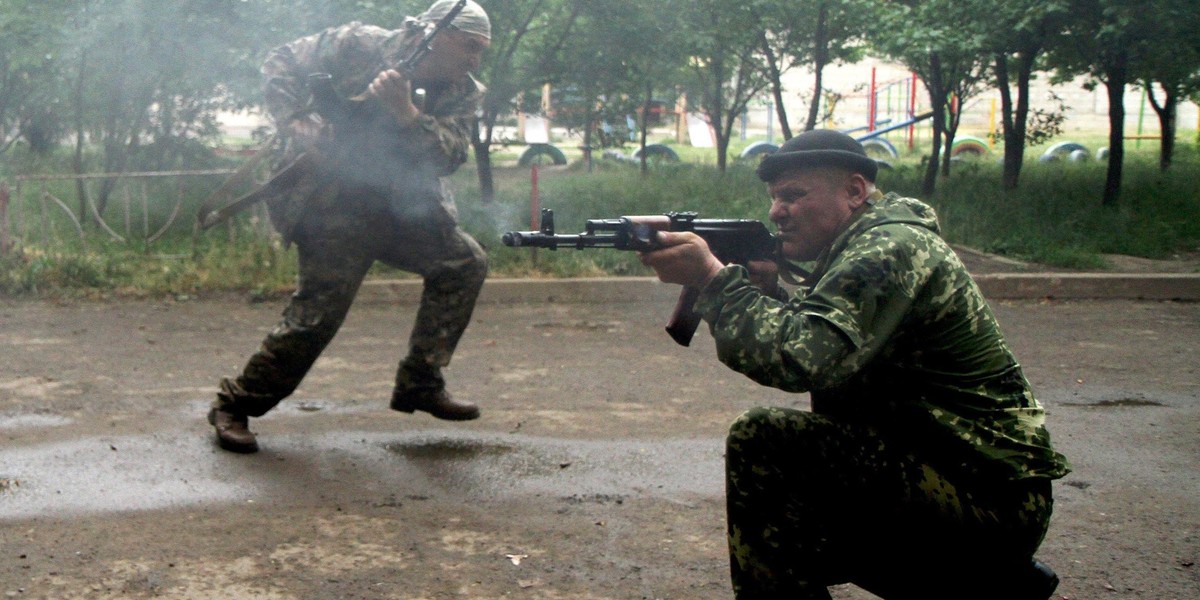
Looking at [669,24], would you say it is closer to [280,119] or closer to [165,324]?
[165,324]

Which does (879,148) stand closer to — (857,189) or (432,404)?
(432,404)

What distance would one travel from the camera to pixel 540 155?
17.2 m

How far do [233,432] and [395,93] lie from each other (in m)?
1.40

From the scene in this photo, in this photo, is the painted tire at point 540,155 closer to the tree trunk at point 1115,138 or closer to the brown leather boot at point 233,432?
the tree trunk at point 1115,138

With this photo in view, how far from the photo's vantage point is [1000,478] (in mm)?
2693

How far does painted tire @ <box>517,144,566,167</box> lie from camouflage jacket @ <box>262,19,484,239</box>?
1174 cm

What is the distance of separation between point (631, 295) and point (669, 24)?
360 centimetres

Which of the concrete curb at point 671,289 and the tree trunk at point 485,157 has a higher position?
the tree trunk at point 485,157

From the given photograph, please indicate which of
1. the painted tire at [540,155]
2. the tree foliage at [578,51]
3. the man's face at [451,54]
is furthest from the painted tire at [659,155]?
the man's face at [451,54]

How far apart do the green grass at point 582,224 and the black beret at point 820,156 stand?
19.5 feet

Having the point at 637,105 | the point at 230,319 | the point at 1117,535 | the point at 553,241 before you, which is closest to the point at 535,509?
the point at 553,241

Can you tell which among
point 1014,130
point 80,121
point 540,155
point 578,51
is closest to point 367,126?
point 578,51

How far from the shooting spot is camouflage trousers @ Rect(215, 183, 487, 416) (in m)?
4.78

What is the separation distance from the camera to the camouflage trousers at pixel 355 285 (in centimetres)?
478
